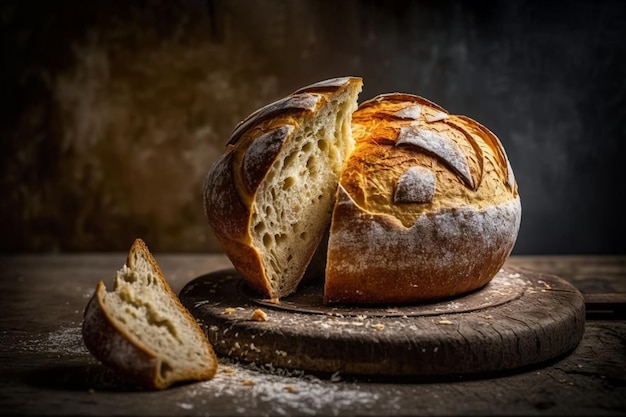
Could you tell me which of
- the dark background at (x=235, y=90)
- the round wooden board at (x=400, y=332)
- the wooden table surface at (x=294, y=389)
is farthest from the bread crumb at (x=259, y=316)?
the dark background at (x=235, y=90)

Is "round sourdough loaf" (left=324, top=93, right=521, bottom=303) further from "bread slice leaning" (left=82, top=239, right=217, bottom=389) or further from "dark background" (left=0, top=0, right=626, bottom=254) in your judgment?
"dark background" (left=0, top=0, right=626, bottom=254)

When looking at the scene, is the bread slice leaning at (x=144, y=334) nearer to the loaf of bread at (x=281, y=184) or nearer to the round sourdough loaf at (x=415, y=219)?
the loaf of bread at (x=281, y=184)

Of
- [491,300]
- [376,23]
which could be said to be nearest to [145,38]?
[376,23]

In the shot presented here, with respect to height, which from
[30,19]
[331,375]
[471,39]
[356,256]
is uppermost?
[30,19]

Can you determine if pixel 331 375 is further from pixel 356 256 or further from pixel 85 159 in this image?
pixel 85 159

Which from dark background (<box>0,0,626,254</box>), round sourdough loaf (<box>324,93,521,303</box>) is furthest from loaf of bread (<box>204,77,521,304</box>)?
dark background (<box>0,0,626,254</box>)

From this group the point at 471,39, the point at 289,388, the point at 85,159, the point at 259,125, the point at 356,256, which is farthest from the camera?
the point at 85,159
